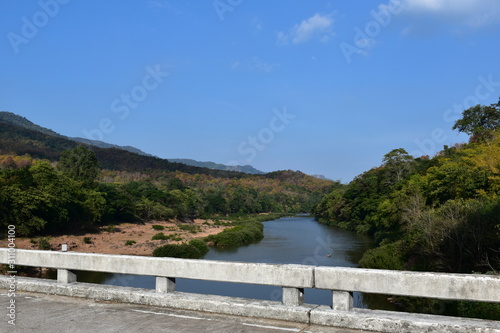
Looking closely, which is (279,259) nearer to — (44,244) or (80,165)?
(44,244)

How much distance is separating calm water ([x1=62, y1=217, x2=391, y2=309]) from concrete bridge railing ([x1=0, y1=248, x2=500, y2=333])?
1630cm

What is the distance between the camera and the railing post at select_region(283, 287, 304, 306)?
762cm

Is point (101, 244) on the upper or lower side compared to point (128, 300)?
lower

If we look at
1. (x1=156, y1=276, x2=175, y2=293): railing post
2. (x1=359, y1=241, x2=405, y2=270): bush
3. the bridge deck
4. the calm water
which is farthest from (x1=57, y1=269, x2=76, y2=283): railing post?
(x1=359, y1=241, x2=405, y2=270): bush

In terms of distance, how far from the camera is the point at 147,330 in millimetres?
6922

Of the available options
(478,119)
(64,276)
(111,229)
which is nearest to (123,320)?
(64,276)

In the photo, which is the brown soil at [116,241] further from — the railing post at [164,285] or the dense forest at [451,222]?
the railing post at [164,285]

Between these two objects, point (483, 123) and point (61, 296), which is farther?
point (483, 123)

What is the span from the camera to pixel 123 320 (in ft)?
24.7

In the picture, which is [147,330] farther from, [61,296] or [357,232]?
[357,232]

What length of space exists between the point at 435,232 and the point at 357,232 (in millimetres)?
43238

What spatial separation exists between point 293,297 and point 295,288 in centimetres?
15

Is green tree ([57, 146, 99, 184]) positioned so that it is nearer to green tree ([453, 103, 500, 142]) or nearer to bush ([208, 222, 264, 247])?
bush ([208, 222, 264, 247])

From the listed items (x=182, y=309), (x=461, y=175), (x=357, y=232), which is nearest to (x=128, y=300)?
(x=182, y=309)
